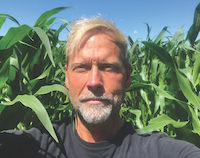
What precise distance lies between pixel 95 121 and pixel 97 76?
0.17 m

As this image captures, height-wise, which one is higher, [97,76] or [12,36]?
[12,36]

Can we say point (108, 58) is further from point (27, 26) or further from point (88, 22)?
point (27, 26)

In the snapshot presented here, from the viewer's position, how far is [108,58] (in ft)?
2.60

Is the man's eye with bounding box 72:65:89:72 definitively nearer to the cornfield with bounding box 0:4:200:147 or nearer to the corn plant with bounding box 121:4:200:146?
the cornfield with bounding box 0:4:200:147

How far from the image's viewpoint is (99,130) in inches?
31.8

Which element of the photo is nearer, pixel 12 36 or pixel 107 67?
pixel 12 36

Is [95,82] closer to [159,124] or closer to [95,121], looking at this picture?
[95,121]

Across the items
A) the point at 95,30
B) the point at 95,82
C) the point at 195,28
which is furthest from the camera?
the point at 195,28

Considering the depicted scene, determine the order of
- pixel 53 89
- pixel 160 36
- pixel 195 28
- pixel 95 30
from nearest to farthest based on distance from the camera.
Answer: pixel 53 89 < pixel 95 30 < pixel 195 28 < pixel 160 36

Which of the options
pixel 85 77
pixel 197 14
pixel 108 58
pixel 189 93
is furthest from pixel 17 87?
pixel 197 14

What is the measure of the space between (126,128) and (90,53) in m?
0.33

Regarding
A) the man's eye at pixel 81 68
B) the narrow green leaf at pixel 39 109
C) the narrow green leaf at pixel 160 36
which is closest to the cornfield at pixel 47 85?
the narrow green leaf at pixel 39 109

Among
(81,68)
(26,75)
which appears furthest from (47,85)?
(81,68)

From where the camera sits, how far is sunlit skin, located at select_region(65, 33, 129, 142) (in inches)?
30.0
